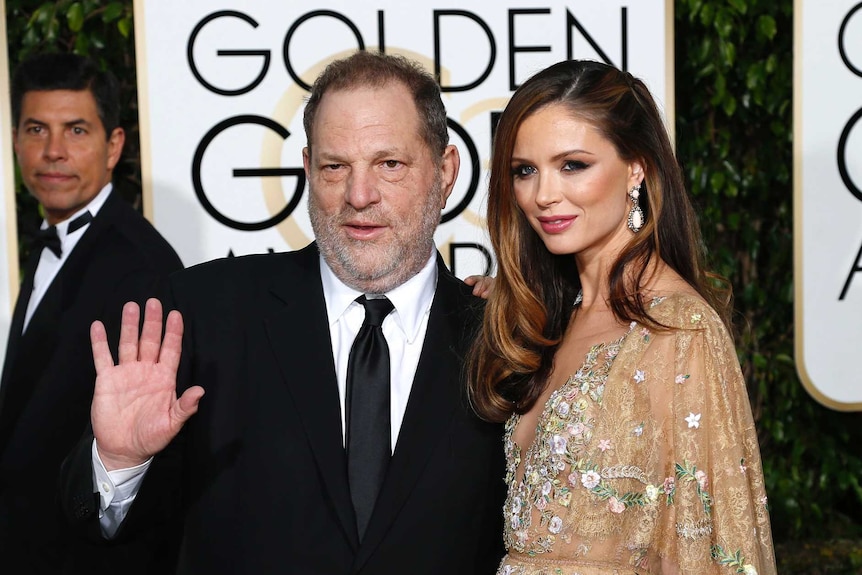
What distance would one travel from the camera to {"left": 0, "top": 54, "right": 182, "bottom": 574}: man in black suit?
119 inches

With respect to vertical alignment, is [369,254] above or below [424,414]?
above

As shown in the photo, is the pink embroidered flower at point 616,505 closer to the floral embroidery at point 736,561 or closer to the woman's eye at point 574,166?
the floral embroidery at point 736,561

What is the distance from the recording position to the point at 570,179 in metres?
2.14

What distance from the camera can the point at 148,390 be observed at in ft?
6.77

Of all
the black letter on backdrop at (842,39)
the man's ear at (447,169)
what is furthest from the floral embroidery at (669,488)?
the black letter on backdrop at (842,39)

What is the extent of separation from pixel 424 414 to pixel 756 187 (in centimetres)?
254

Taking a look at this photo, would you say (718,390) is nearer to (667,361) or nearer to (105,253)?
(667,361)

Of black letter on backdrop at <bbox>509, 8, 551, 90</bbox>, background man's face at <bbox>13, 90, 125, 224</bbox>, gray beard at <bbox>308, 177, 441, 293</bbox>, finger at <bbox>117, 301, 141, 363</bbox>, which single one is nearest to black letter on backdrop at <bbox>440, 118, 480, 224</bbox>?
black letter on backdrop at <bbox>509, 8, 551, 90</bbox>

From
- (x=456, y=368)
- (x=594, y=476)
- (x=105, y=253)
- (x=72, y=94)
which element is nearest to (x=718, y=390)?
(x=594, y=476)

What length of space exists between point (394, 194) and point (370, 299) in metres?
0.22

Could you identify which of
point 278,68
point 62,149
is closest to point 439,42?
point 278,68

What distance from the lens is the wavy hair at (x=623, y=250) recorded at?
216 centimetres

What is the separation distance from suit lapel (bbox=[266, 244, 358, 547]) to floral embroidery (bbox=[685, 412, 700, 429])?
24.9 inches

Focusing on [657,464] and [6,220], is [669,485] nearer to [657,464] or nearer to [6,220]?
[657,464]
